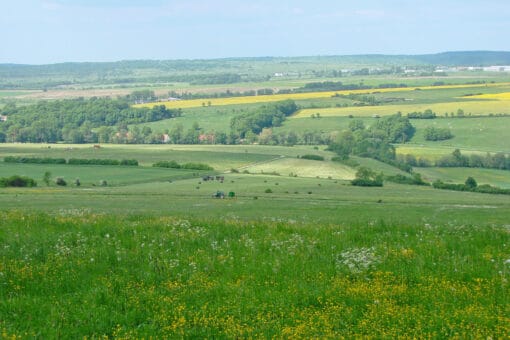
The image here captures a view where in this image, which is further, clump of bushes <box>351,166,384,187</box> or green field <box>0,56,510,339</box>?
clump of bushes <box>351,166,384,187</box>

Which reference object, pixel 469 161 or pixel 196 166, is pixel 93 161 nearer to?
pixel 196 166

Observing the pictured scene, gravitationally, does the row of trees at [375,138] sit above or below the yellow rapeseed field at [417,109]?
below

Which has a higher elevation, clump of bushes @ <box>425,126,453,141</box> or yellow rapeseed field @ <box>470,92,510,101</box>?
yellow rapeseed field @ <box>470,92,510,101</box>

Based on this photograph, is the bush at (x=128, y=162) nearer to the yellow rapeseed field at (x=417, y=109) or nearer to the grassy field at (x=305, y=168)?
the grassy field at (x=305, y=168)

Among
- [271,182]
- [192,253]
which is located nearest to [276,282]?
[192,253]

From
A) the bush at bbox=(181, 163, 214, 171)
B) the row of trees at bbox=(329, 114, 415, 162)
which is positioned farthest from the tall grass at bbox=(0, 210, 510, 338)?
the row of trees at bbox=(329, 114, 415, 162)

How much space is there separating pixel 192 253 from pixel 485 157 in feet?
327

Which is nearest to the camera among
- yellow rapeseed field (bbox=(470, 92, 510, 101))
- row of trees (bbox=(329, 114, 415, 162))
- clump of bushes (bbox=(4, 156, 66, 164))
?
clump of bushes (bbox=(4, 156, 66, 164))

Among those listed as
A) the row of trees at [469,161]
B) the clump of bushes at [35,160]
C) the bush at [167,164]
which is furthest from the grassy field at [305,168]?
the clump of bushes at [35,160]

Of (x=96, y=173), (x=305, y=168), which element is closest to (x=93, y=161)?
(x=96, y=173)

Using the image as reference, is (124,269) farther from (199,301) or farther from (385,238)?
(385,238)

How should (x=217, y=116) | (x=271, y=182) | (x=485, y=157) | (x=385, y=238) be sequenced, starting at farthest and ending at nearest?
(x=217, y=116) < (x=485, y=157) < (x=271, y=182) < (x=385, y=238)

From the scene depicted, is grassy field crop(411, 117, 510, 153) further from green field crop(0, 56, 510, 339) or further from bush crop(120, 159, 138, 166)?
green field crop(0, 56, 510, 339)

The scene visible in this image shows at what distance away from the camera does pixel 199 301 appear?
35.8 ft
